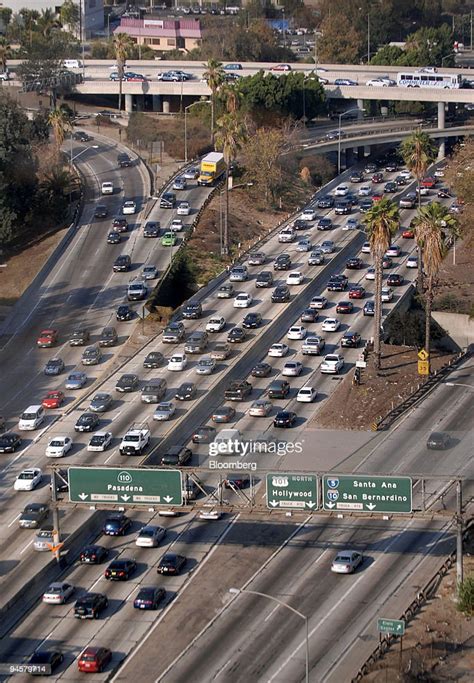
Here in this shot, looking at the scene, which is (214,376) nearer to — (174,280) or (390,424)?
(390,424)

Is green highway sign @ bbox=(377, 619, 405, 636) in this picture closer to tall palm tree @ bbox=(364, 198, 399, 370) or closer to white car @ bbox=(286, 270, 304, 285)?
tall palm tree @ bbox=(364, 198, 399, 370)

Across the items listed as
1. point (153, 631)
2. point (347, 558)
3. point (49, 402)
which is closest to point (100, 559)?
point (153, 631)

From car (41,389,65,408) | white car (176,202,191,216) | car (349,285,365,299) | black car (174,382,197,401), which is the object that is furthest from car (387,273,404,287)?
car (41,389,65,408)

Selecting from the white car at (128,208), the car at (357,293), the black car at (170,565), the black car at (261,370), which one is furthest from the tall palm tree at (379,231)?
the white car at (128,208)

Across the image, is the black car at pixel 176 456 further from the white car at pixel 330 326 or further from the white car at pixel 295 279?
the white car at pixel 295 279

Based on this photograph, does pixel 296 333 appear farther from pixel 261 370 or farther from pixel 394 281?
pixel 394 281

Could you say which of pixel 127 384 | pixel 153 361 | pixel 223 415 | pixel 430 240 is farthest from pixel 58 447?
pixel 430 240
